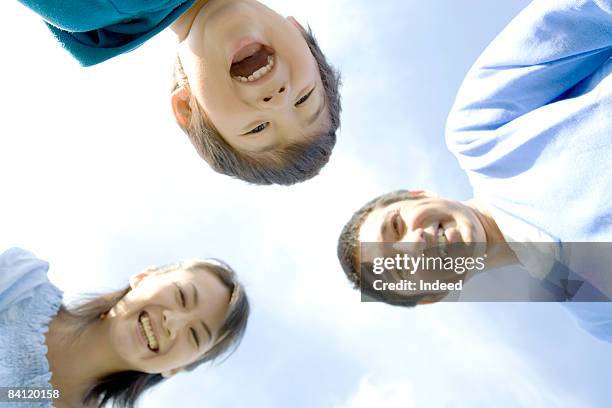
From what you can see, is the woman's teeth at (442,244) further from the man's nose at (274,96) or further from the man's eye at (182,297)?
the man's eye at (182,297)

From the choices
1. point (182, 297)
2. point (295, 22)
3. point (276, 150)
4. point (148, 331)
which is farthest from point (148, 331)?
point (295, 22)

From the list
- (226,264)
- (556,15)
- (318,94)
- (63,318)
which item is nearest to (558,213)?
(556,15)

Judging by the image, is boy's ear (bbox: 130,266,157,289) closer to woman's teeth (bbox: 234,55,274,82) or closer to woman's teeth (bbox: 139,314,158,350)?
woman's teeth (bbox: 139,314,158,350)

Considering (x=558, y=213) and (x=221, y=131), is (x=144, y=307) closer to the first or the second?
(x=221, y=131)

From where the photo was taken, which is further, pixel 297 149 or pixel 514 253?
pixel 297 149

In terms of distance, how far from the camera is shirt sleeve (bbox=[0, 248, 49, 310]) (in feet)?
5.04

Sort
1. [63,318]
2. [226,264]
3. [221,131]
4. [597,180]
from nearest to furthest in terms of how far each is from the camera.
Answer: [597,180]
[221,131]
[63,318]
[226,264]

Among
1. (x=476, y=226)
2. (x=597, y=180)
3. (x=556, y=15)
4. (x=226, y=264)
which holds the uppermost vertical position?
(x=556, y=15)

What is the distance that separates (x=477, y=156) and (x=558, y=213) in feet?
0.99

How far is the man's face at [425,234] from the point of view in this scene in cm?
143

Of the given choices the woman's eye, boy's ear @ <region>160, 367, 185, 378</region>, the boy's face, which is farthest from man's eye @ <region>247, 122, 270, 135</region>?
boy's ear @ <region>160, 367, 185, 378</region>

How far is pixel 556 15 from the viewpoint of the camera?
133cm

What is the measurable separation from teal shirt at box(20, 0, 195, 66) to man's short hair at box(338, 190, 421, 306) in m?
0.78

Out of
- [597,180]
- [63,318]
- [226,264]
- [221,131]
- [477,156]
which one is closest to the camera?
[597,180]
